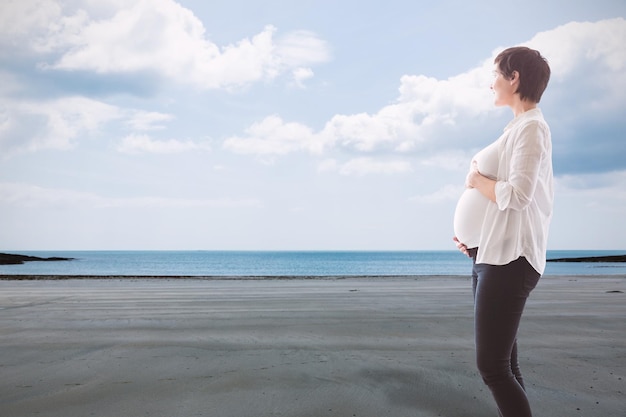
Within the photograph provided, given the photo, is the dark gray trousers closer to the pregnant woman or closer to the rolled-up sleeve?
the pregnant woman

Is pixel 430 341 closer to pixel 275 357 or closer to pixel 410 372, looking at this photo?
pixel 410 372

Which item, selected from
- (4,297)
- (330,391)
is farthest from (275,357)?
(4,297)

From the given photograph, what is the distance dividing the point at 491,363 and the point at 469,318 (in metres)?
5.55

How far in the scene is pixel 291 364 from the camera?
4.49 metres

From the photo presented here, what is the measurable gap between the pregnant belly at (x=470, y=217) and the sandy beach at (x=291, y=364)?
1453mm

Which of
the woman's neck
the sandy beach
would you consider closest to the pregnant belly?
the woman's neck

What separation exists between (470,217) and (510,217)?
0.28m

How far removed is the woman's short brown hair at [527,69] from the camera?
7.63 ft

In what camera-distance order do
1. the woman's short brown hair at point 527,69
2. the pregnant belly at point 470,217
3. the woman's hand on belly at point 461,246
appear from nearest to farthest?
the woman's short brown hair at point 527,69, the pregnant belly at point 470,217, the woman's hand on belly at point 461,246

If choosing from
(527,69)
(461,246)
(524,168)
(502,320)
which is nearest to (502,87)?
(527,69)

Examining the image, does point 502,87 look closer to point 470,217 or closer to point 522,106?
point 522,106

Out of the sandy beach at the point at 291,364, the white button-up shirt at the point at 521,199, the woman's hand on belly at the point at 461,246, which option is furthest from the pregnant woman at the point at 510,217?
the sandy beach at the point at 291,364

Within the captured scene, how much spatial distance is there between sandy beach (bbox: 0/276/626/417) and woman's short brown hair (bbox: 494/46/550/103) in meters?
2.20

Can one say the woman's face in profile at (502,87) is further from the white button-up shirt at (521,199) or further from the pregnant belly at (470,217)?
the pregnant belly at (470,217)
